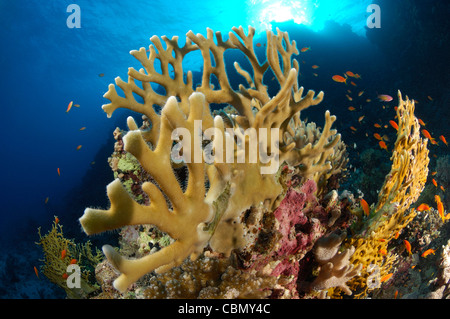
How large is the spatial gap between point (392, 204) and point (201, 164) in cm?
297

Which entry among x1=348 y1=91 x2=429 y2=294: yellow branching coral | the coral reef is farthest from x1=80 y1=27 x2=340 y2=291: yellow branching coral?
x1=348 y1=91 x2=429 y2=294: yellow branching coral

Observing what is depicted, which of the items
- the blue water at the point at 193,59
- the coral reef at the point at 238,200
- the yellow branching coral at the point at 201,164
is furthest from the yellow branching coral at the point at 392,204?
the blue water at the point at 193,59

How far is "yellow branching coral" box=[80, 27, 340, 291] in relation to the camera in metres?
1.16

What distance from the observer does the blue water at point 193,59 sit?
48.3 feet

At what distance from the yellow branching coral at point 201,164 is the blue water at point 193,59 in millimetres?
9950

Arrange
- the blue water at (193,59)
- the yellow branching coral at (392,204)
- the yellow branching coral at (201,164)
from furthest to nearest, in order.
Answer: the blue water at (193,59) → the yellow branching coral at (392,204) → the yellow branching coral at (201,164)

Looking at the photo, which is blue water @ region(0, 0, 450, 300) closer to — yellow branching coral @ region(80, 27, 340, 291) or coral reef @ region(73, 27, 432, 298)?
coral reef @ region(73, 27, 432, 298)

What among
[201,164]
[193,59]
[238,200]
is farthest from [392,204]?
[193,59]

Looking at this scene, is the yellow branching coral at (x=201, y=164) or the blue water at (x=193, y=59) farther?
the blue water at (x=193, y=59)

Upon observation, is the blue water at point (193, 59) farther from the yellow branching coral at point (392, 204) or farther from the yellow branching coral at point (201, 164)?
the yellow branching coral at point (201, 164)

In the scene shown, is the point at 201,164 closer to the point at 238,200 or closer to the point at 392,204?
the point at 238,200

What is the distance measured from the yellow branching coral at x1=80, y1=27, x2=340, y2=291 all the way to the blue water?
995 cm

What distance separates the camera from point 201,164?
1364mm
